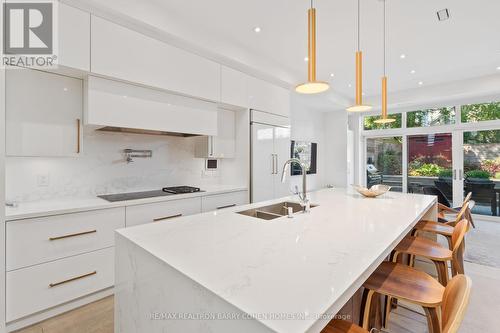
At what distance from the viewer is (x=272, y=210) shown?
2.25m

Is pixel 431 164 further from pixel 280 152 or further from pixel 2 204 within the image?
pixel 2 204

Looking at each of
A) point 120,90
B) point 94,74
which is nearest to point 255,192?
point 120,90

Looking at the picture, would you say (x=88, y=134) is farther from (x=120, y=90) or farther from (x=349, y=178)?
(x=349, y=178)

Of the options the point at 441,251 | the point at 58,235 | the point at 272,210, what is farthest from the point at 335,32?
the point at 58,235

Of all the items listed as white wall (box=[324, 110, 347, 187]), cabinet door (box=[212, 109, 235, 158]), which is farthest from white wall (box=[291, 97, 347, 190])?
cabinet door (box=[212, 109, 235, 158])

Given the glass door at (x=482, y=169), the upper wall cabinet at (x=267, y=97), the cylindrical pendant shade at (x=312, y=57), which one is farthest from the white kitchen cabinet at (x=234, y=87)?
the glass door at (x=482, y=169)

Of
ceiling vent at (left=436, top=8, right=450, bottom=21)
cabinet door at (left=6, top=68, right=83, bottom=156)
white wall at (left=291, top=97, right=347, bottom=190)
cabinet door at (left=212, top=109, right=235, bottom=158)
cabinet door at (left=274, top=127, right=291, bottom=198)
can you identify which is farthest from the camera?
white wall at (left=291, top=97, right=347, bottom=190)

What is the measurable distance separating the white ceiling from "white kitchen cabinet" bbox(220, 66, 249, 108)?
19 cm

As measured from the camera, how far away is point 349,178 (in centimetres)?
642

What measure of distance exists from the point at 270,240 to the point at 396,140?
6112 millimetres

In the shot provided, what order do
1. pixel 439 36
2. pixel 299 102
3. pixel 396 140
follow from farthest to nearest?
pixel 396 140
pixel 299 102
pixel 439 36

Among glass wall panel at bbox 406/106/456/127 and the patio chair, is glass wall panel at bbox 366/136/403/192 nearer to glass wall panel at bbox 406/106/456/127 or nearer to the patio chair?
glass wall panel at bbox 406/106/456/127

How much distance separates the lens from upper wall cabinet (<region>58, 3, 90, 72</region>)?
79.7 inches

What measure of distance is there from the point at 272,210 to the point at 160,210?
1161 millimetres
